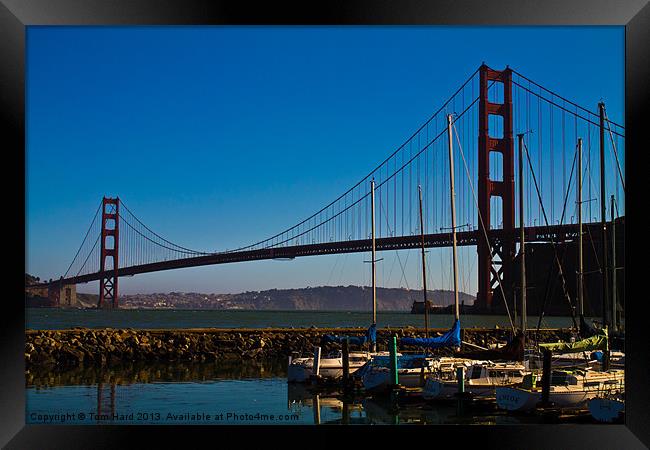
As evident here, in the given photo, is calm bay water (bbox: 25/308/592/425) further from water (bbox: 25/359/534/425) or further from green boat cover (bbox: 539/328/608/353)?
green boat cover (bbox: 539/328/608/353)

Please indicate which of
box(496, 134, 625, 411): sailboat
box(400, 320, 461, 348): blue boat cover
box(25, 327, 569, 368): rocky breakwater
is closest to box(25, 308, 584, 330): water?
box(25, 327, 569, 368): rocky breakwater

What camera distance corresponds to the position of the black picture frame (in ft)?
19.9

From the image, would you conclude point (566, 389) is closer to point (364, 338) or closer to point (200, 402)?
point (200, 402)

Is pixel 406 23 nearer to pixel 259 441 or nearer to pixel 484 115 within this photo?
pixel 259 441

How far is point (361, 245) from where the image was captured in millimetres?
29062

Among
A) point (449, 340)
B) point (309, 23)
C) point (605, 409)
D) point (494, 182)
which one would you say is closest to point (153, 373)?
point (449, 340)

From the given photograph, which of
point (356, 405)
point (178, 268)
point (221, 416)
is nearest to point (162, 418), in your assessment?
point (221, 416)

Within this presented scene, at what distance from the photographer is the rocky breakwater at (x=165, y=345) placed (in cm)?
1842

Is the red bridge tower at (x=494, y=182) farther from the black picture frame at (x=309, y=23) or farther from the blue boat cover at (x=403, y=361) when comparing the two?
the black picture frame at (x=309, y=23)

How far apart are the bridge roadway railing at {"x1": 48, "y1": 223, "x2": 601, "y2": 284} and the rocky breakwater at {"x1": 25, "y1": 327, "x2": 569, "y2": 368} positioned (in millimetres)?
4893

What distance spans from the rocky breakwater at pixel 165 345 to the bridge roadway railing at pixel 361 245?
4893 millimetres

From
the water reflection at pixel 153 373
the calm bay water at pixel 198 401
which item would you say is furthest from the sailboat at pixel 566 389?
the water reflection at pixel 153 373

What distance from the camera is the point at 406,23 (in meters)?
6.23

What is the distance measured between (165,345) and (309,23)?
14.7m
